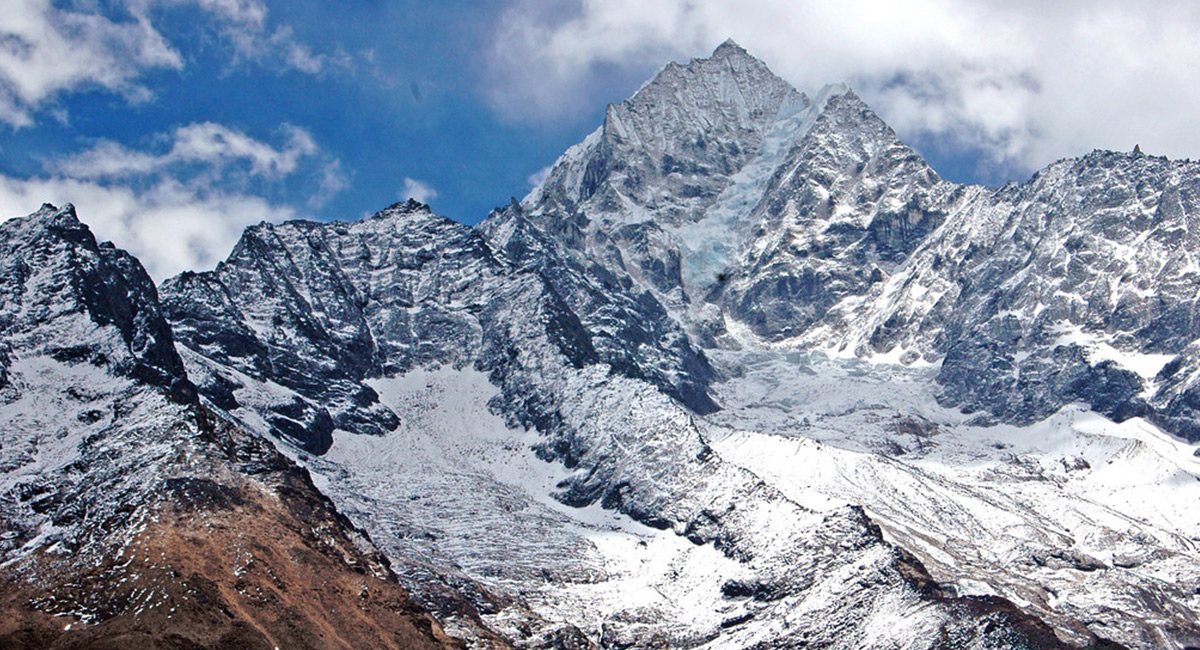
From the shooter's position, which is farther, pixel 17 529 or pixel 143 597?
pixel 17 529

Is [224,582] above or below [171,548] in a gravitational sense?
below

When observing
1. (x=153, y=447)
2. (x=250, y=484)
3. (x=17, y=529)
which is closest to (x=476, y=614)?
(x=250, y=484)

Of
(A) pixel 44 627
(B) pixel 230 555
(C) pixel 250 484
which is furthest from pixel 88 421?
(A) pixel 44 627

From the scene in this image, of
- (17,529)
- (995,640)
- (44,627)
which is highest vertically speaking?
(995,640)

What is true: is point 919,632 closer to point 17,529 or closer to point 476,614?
point 476,614

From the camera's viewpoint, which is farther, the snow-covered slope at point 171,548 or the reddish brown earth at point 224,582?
the snow-covered slope at point 171,548

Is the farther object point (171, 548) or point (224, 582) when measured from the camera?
point (171, 548)

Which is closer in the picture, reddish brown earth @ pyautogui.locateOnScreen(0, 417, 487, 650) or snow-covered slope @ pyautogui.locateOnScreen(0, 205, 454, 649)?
reddish brown earth @ pyautogui.locateOnScreen(0, 417, 487, 650)

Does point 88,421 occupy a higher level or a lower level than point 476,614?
higher

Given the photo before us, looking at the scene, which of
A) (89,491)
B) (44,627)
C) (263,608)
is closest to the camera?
(44,627)

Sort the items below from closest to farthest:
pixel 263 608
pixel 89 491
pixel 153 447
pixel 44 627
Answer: pixel 44 627, pixel 263 608, pixel 89 491, pixel 153 447
